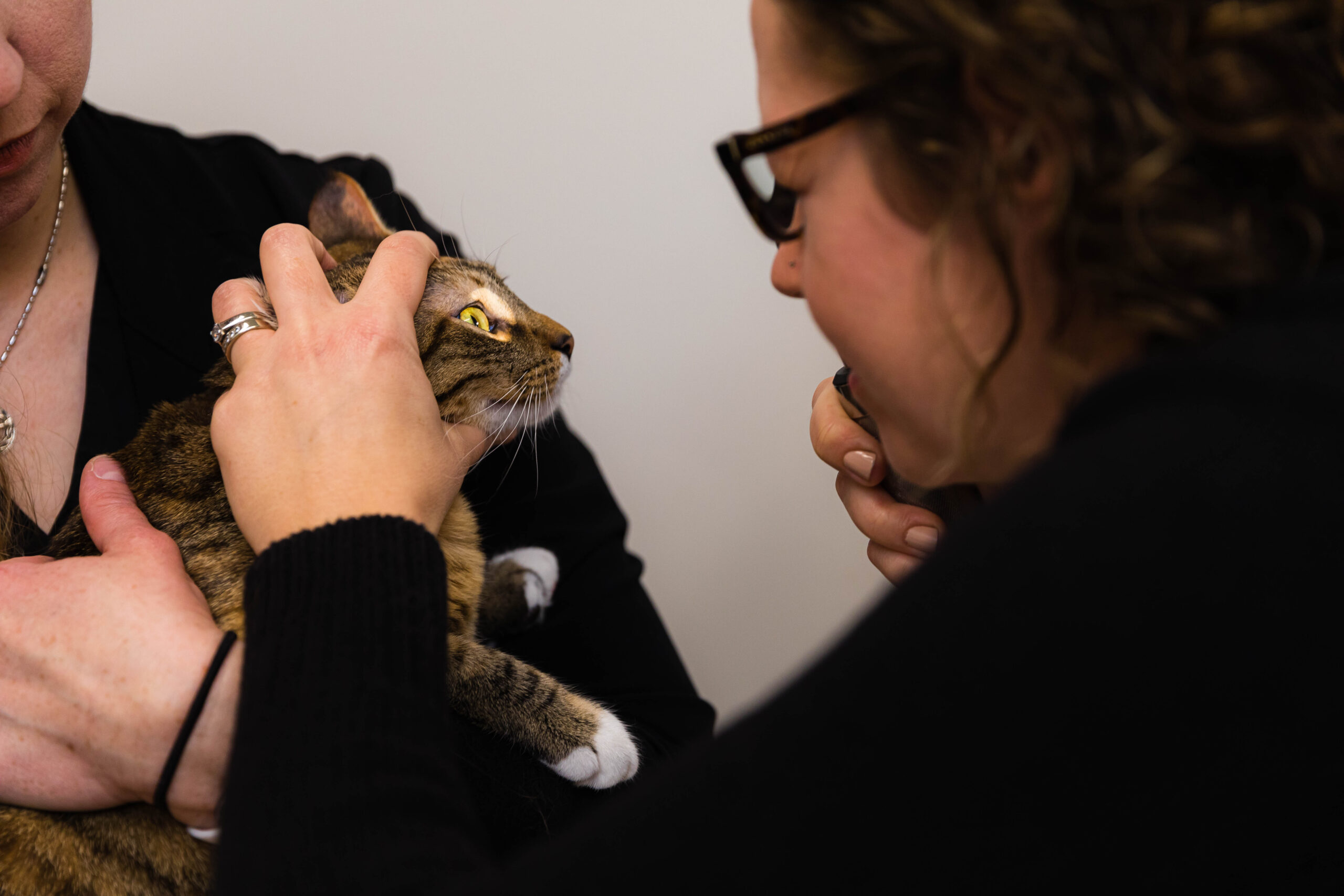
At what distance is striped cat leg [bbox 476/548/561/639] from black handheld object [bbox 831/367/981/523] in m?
0.55

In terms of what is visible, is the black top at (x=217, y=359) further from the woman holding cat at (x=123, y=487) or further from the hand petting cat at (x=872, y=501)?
the hand petting cat at (x=872, y=501)

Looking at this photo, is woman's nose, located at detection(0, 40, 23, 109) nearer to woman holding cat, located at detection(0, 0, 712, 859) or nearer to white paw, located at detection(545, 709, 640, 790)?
woman holding cat, located at detection(0, 0, 712, 859)

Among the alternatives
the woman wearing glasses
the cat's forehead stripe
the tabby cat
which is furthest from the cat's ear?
the woman wearing glasses

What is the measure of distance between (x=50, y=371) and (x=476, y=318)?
54 centimetres

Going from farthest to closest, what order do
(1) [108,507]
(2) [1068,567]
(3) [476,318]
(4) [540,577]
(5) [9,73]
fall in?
1. (4) [540,577]
2. (3) [476,318]
3. (1) [108,507]
4. (5) [9,73]
5. (2) [1068,567]

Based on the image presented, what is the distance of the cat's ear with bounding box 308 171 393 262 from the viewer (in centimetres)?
124

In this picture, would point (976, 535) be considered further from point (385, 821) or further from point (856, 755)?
point (385, 821)

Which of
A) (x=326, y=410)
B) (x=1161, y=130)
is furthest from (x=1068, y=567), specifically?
(x=326, y=410)

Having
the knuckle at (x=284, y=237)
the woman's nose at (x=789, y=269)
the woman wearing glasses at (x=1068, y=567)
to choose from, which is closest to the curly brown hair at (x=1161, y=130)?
the woman wearing glasses at (x=1068, y=567)

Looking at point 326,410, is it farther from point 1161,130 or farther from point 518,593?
point 1161,130

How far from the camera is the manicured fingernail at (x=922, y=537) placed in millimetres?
975

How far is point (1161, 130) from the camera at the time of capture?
486mm

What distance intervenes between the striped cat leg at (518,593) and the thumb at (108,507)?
0.47 meters

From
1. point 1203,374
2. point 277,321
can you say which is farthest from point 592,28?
point 1203,374
